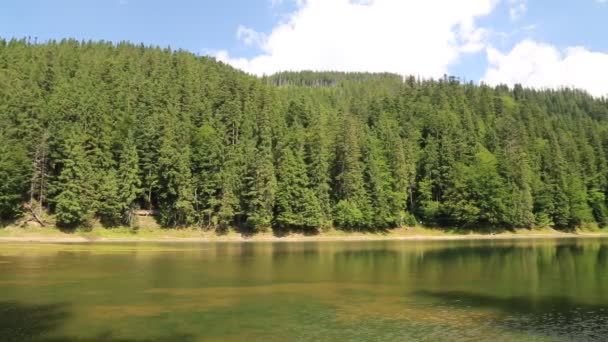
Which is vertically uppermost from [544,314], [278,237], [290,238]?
[544,314]

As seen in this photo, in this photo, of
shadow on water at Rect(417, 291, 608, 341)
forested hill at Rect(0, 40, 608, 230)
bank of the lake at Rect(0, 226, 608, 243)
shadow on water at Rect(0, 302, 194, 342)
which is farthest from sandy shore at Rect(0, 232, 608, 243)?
shadow on water at Rect(417, 291, 608, 341)

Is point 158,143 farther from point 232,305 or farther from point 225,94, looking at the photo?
point 232,305

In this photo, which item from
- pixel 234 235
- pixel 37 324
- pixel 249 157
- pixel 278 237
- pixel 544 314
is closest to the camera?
pixel 37 324

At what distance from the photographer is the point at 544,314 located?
87.7ft

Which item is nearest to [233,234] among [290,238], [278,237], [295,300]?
[278,237]

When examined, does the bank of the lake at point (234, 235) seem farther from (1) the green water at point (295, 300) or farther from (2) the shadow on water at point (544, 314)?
(2) the shadow on water at point (544, 314)

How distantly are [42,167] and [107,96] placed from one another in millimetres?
28128

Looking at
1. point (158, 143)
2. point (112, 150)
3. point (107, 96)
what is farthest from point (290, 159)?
point (107, 96)

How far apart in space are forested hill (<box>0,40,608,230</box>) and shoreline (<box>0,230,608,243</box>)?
9.67 feet

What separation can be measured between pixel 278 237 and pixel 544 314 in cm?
6862

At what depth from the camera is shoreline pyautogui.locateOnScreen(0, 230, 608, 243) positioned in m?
76.5

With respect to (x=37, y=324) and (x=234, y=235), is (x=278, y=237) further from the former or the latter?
(x=37, y=324)

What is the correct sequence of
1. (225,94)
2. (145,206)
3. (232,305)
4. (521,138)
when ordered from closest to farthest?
1. (232,305)
2. (145,206)
3. (225,94)
4. (521,138)

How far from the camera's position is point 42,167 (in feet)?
286
